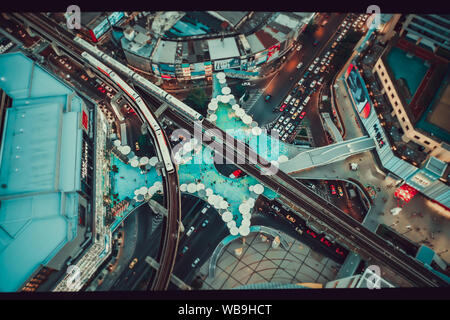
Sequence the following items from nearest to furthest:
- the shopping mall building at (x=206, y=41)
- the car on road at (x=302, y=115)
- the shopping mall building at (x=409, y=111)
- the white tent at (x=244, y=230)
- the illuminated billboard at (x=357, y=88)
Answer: the shopping mall building at (x=409, y=111) < the white tent at (x=244, y=230) < the illuminated billboard at (x=357, y=88) < the car on road at (x=302, y=115) < the shopping mall building at (x=206, y=41)

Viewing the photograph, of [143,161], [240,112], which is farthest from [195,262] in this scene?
[240,112]

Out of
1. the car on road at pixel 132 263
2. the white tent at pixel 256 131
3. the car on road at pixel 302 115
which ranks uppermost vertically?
the car on road at pixel 302 115

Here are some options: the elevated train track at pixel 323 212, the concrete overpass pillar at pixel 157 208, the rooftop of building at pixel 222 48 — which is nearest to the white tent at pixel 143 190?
the concrete overpass pillar at pixel 157 208

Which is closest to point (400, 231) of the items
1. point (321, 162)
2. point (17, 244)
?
point (321, 162)

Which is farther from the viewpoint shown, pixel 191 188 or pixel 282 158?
pixel 282 158

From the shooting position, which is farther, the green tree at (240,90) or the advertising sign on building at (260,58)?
the advertising sign on building at (260,58)

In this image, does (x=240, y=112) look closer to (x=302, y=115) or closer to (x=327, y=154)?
(x=302, y=115)

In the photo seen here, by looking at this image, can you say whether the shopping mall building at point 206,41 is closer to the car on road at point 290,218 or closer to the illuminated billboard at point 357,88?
the illuminated billboard at point 357,88
